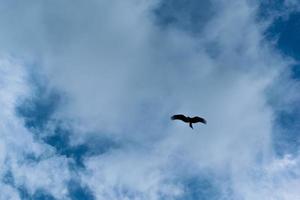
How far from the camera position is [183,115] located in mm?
160875

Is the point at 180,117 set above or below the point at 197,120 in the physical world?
above

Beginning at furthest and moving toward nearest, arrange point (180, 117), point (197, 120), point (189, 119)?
point (189, 119) → point (180, 117) → point (197, 120)

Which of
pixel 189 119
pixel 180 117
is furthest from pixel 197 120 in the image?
pixel 180 117

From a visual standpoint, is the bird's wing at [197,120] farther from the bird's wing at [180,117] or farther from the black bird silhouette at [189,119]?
the bird's wing at [180,117]

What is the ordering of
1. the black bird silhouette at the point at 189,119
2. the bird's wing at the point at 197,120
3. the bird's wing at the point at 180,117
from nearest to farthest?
the bird's wing at the point at 197,120, the black bird silhouette at the point at 189,119, the bird's wing at the point at 180,117

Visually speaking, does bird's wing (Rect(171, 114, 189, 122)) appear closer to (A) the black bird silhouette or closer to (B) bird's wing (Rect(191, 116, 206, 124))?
(A) the black bird silhouette

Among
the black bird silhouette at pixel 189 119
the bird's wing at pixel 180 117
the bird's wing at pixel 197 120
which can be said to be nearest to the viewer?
the bird's wing at pixel 197 120

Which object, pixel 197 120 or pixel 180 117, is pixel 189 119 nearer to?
pixel 197 120

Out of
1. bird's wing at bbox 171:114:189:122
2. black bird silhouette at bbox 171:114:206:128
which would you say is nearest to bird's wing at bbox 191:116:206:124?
black bird silhouette at bbox 171:114:206:128

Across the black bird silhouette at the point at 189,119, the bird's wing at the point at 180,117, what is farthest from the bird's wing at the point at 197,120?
the bird's wing at the point at 180,117

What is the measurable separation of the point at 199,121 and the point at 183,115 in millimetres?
2638

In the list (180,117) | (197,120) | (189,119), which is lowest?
(197,120)

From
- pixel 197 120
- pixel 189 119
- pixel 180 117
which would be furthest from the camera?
pixel 189 119

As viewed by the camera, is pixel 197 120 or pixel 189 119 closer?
pixel 197 120
